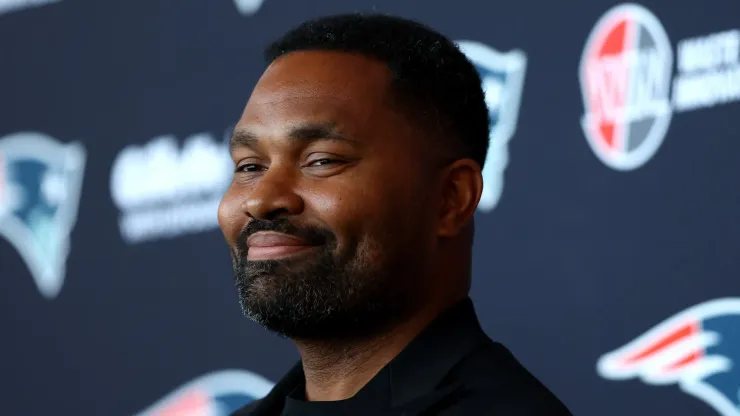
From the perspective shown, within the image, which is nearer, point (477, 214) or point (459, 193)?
point (459, 193)

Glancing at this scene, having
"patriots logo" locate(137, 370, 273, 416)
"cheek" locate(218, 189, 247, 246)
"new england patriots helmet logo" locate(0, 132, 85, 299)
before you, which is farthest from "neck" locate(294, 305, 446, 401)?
"new england patriots helmet logo" locate(0, 132, 85, 299)

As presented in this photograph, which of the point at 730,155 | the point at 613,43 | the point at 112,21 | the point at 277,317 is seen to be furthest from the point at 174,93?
the point at 277,317

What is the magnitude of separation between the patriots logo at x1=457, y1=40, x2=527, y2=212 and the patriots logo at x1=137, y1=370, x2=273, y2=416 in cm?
56

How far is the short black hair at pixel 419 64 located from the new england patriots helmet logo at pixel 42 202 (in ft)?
4.17

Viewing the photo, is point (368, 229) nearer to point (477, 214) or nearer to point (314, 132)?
point (314, 132)

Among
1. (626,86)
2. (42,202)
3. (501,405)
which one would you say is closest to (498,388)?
(501,405)

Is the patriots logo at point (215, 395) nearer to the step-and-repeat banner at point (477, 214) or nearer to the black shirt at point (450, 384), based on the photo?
the step-and-repeat banner at point (477, 214)

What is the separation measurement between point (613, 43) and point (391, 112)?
697 mm

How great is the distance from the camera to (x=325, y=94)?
1.03 m

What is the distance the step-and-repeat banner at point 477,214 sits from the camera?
60.4 inches

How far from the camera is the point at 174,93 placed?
2189 millimetres

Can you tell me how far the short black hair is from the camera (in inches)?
41.6

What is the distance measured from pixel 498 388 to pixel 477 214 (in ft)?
2.54

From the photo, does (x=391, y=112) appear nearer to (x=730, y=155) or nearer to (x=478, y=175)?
(x=478, y=175)
